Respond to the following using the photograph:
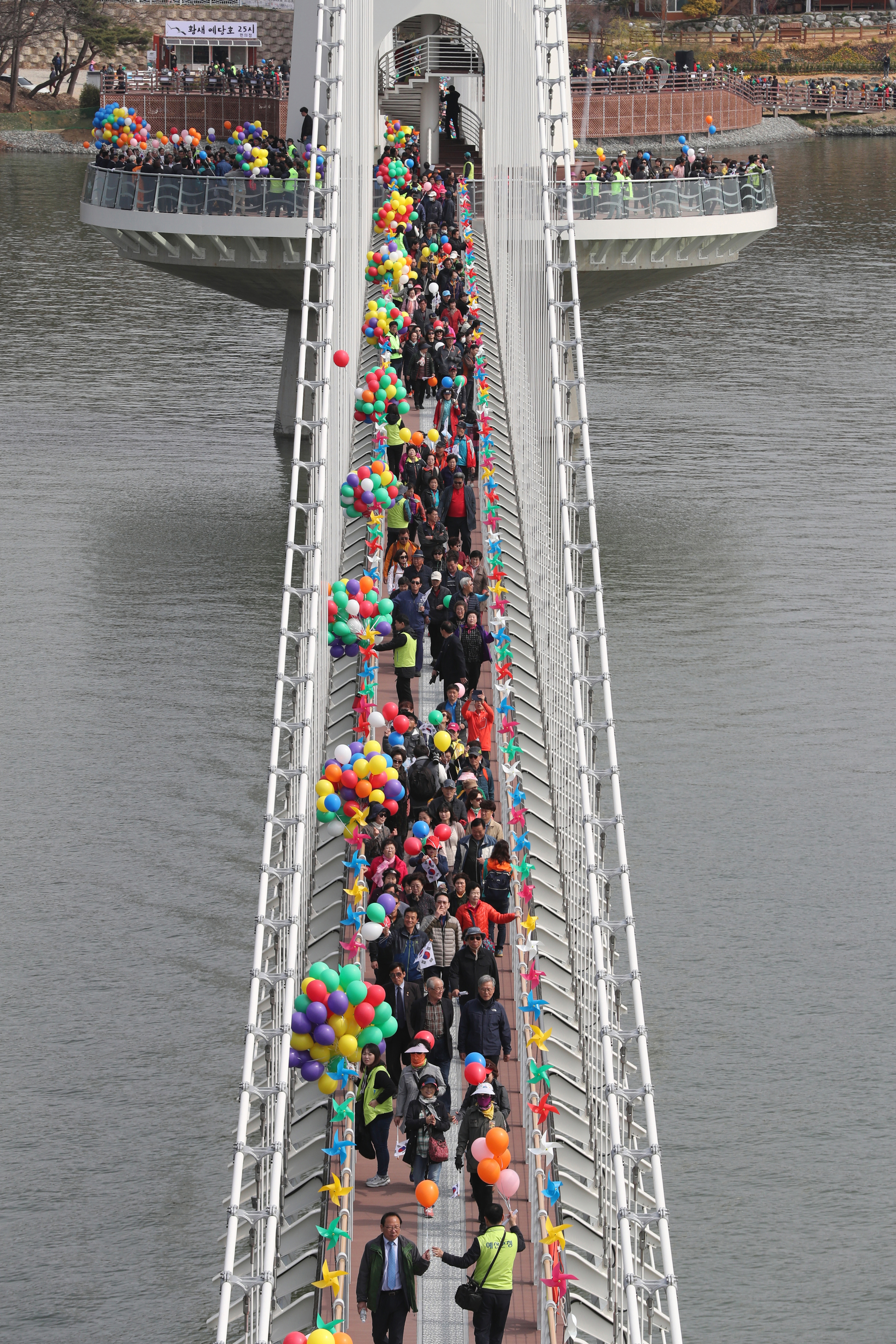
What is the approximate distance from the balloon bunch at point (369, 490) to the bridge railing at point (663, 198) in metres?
14.0

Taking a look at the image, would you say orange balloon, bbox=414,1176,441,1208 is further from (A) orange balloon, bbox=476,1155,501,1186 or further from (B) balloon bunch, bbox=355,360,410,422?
(B) balloon bunch, bbox=355,360,410,422

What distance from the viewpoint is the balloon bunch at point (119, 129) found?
A: 41.8 meters

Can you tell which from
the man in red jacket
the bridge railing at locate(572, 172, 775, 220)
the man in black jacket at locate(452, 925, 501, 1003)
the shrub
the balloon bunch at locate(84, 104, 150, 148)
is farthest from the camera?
the shrub

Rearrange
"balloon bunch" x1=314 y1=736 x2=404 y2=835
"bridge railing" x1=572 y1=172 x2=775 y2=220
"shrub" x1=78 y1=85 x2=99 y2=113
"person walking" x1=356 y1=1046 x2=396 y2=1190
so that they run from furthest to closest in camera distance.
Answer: "shrub" x1=78 y1=85 x2=99 y2=113
"bridge railing" x1=572 y1=172 x2=775 y2=220
"balloon bunch" x1=314 y1=736 x2=404 y2=835
"person walking" x1=356 y1=1046 x2=396 y2=1190

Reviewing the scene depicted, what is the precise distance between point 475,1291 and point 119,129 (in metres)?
35.6

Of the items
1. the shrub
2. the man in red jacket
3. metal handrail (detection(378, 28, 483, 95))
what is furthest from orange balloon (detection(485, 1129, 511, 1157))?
the shrub

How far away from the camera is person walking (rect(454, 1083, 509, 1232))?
39.1 feet

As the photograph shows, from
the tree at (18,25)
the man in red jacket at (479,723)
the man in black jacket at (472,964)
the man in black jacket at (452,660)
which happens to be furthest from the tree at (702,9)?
the man in black jacket at (472,964)

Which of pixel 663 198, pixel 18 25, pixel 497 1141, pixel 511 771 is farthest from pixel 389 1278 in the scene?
pixel 18 25

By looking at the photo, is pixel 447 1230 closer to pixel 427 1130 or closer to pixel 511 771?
pixel 427 1130

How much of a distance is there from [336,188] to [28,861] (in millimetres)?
8824

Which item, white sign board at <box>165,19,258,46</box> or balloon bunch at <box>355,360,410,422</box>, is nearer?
balloon bunch at <box>355,360,410,422</box>

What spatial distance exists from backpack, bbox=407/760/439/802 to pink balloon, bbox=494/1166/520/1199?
536 cm

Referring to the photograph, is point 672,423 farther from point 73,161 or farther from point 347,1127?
point 73,161
